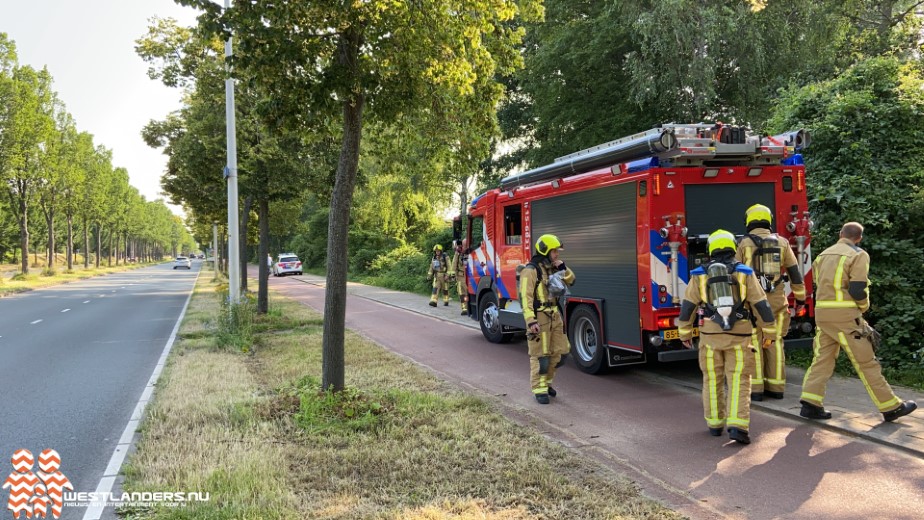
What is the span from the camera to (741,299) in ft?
16.5

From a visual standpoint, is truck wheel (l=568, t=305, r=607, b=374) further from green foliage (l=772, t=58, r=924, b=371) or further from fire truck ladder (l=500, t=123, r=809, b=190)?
green foliage (l=772, t=58, r=924, b=371)

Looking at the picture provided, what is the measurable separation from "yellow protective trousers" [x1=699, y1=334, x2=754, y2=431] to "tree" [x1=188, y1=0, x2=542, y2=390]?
3.32 meters

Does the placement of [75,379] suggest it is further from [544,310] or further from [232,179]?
[544,310]

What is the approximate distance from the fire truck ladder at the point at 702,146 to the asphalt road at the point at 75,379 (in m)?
6.23

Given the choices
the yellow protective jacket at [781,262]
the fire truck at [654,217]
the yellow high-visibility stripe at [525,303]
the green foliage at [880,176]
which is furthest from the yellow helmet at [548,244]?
the green foliage at [880,176]

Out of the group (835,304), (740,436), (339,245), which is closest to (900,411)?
(835,304)

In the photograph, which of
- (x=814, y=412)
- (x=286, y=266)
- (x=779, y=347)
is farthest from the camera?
(x=286, y=266)

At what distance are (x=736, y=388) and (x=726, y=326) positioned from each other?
544mm

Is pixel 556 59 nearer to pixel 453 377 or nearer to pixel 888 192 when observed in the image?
pixel 888 192

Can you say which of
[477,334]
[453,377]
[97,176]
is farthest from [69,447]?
[97,176]

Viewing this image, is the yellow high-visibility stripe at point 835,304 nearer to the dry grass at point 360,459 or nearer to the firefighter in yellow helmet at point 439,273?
the dry grass at point 360,459

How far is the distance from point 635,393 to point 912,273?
13.4 feet

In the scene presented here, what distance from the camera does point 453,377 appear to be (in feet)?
26.6

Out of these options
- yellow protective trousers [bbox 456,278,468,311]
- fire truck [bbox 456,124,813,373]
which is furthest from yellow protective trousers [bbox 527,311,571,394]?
yellow protective trousers [bbox 456,278,468,311]
